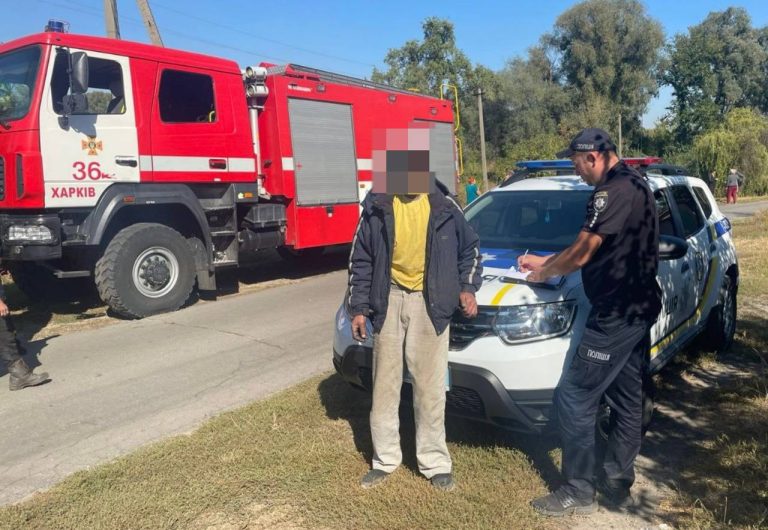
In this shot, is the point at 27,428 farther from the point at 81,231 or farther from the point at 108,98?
the point at 108,98

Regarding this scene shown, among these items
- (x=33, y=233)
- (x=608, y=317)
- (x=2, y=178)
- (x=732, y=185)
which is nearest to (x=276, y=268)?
(x=33, y=233)

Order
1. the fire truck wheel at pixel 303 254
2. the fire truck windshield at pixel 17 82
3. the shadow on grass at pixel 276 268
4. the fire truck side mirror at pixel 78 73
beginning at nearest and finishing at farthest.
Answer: the fire truck side mirror at pixel 78 73
the fire truck windshield at pixel 17 82
the shadow on grass at pixel 276 268
the fire truck wheel at pixel 303 254

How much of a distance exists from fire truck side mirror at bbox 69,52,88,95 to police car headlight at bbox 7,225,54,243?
1490 millimetres

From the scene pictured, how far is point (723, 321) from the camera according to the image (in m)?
5.43

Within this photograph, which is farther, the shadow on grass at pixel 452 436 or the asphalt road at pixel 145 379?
the asphalt road at pixel 145 379

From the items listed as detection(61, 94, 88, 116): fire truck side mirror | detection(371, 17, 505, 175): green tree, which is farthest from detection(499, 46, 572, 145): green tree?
detection(61, 94, 88, 116): fire truck side mirror

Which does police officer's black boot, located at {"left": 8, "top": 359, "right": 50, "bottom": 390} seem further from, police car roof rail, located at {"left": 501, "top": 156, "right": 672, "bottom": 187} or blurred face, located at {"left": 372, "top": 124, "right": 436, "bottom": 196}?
police car roof rail, located at {"left": 501, "top": 156, "right": 672, "bottom": 187}

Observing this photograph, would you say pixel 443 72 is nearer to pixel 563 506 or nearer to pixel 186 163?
pixel 186 163

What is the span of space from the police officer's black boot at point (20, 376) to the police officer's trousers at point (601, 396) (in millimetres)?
4332

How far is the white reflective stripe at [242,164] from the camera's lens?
333 inches

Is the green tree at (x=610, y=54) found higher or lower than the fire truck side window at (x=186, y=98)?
higher

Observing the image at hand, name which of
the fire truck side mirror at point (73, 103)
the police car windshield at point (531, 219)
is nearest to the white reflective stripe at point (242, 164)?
the fire truck side mirror at point (73, 103)

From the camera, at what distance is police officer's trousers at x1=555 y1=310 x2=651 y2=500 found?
3016 mm

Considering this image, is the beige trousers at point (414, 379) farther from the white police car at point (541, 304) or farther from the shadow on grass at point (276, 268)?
the shadow on grass at point (276, 268)
